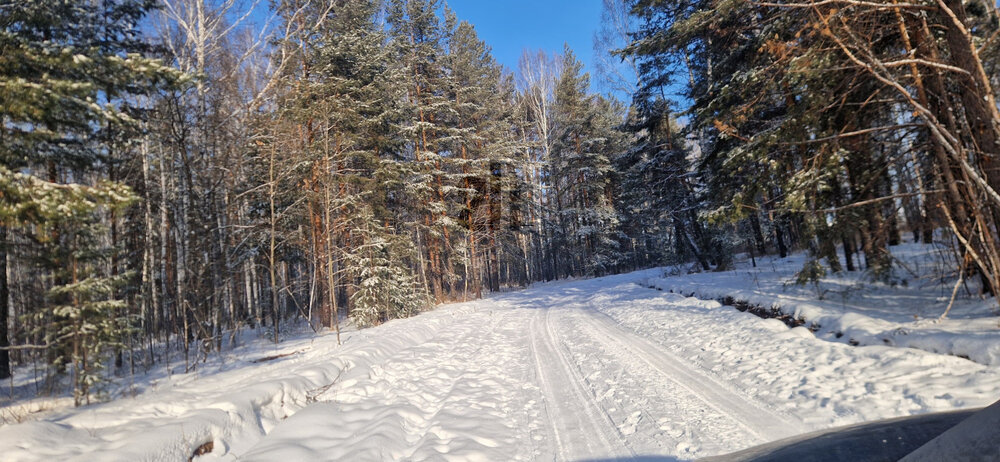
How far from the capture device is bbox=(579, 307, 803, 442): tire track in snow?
3.56 metres

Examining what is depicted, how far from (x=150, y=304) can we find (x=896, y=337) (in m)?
19.0

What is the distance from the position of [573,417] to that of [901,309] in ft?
21.2

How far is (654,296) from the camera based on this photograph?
13078 mm

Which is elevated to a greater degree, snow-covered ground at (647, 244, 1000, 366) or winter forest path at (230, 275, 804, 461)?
snow-covered ground at (647, 244, 1000, 366)

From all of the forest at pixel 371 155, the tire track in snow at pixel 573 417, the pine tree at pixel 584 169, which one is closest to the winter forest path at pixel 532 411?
the tire track in snow at pixel 573 417

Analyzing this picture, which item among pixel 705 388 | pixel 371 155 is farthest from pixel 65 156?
pixel 705 388

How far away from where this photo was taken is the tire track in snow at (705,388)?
3.56m

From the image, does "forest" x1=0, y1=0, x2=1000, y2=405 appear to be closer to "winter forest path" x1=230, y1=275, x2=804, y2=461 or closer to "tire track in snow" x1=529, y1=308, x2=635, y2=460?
"winter forest path" x1=230, y1=275, x2=804, y2=461

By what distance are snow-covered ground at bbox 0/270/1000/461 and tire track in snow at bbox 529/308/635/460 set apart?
2 centimetres

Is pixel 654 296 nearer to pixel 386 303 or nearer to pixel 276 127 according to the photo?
pixel 386 303

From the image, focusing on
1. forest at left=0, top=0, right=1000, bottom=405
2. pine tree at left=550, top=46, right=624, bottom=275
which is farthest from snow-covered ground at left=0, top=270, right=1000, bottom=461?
pine tree at left=550, top=46, right=624, bottom=275

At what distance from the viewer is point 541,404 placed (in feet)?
15.6

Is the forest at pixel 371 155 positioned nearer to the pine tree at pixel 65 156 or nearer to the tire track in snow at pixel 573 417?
the pine tree at pixel 65 156

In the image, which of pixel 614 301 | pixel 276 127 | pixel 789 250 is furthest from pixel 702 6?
pixel 789 250
